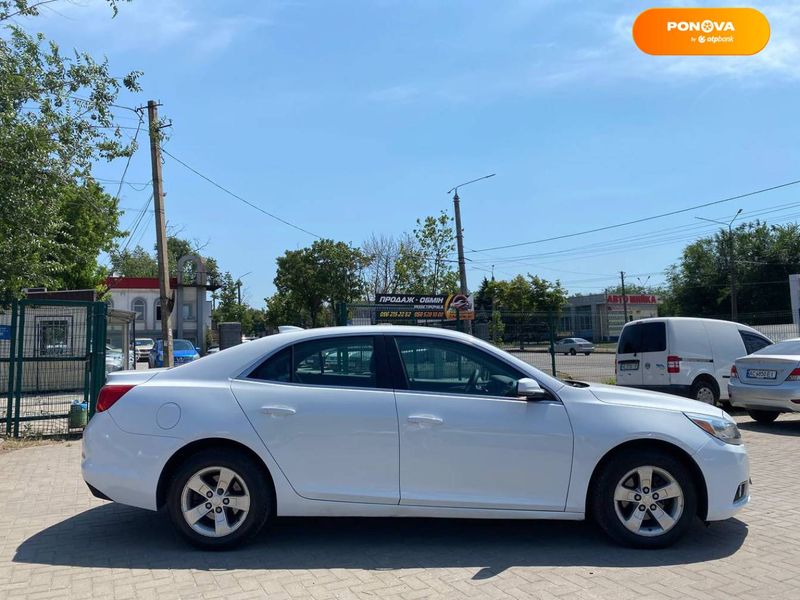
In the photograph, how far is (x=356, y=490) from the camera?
498cm

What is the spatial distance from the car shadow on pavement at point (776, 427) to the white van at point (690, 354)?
0.99 m

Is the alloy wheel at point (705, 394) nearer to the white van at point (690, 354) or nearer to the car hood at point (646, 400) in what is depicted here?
the white van at point (690, 354)

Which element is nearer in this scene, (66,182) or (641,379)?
(66,182)

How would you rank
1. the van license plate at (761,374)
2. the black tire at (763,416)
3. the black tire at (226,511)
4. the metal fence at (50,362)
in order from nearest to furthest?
the black tire at (226,511) < the metal fence at (50,362) < the van license plate at (761,374) < the black tire at (763,416)

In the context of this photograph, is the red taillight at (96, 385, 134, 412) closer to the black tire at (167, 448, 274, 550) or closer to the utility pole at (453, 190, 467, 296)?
the black tire at (167, 448, 274, 550)

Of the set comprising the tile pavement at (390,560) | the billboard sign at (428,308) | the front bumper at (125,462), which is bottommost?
the tile pavement at (390,560)

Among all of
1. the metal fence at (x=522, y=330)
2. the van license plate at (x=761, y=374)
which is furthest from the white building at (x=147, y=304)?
the van license plate at (x=761, y=374)

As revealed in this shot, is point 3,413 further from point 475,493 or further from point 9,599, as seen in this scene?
point 475,493

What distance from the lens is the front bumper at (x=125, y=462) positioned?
499 cm

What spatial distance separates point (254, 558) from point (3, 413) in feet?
25.9

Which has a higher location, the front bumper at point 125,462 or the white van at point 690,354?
the white van at point 690,354

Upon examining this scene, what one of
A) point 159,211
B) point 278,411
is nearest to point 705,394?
point 278,411

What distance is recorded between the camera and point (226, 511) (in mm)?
4988

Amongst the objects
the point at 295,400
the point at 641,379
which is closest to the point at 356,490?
the point at 295,400
